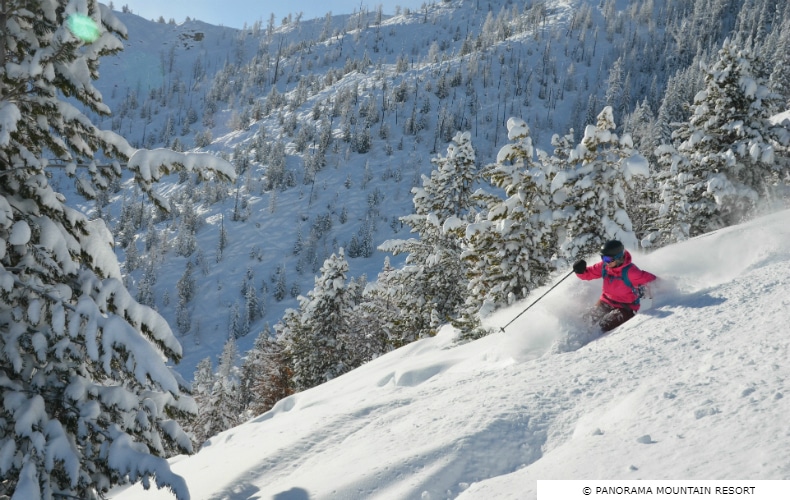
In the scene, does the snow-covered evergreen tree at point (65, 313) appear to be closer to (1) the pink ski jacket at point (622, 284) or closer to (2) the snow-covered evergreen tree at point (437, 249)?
(1) the pink ski jacket at point (622, 284)

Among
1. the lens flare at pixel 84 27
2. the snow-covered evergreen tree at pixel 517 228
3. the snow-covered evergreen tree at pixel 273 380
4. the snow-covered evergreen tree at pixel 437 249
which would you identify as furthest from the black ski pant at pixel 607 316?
the snow-covered evergreen tree at pixel 273 380

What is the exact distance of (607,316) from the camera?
779 centimetres

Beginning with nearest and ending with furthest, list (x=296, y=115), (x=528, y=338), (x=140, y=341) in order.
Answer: (x=140, y=341), (x=528, y=338), (x=296, y=115)

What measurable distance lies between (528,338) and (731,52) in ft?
58.0

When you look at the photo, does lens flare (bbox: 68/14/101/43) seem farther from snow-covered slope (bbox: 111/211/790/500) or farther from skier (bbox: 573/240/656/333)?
skier (bbox: 573/240/656/333)

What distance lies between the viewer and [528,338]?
24.4 feet

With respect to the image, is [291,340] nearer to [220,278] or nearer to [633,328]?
[633,328]

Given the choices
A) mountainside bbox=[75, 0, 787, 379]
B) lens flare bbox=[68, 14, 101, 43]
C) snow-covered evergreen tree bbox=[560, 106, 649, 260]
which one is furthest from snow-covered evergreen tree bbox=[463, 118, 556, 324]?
mountainside bbox=[75, 0, 787, 379]

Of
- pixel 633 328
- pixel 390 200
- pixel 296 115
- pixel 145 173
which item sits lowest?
pixel 390 200

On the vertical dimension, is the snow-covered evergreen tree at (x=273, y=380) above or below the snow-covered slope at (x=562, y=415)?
below

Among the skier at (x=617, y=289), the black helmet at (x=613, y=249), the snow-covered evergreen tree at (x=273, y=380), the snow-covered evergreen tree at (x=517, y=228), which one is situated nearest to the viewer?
the skier at (x=617, y=289)

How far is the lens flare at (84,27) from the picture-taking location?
4.26 m

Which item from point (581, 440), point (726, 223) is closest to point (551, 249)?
point (726, 223)

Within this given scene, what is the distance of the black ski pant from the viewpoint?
7.69m
